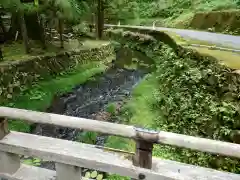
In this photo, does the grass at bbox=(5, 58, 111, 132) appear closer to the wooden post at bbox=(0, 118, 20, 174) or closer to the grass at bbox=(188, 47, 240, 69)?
the wooden post at bbox=(0, 118, 20, 174)

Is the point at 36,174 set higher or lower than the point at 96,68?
higher

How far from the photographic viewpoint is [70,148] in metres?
2.62

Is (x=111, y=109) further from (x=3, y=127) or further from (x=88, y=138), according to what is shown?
(x=3, y=127)

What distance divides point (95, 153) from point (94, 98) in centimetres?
854

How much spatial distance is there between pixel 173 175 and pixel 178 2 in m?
25.9

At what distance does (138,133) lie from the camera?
2.24m

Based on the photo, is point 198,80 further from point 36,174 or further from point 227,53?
point 36,174

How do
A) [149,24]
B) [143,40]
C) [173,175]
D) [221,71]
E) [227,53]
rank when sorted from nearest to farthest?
[173,175] < [221,71] < [227,53] < [143,40] < [149,24]

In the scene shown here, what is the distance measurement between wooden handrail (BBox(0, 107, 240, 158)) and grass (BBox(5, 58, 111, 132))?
580 centimetres

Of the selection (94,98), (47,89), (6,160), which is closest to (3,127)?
(6,160)

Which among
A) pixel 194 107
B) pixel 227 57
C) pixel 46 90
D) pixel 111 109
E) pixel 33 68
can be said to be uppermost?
pixel 227 57

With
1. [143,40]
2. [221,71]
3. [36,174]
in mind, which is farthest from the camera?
[143,40]

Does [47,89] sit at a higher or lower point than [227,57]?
lower

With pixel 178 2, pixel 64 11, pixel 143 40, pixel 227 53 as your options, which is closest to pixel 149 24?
pixel 178 2
